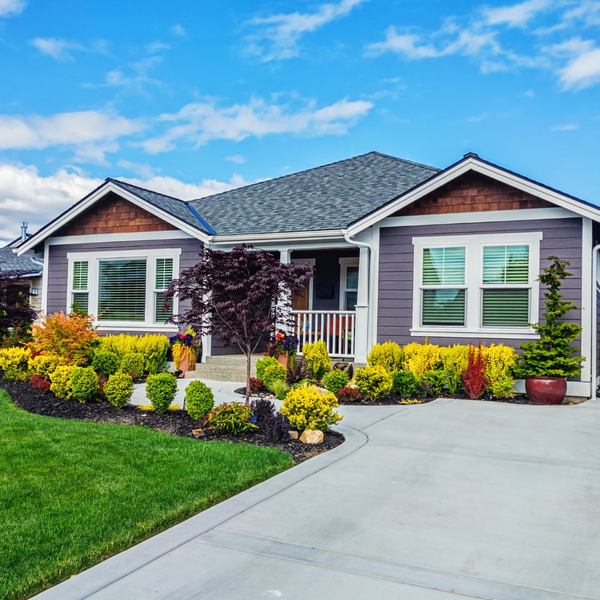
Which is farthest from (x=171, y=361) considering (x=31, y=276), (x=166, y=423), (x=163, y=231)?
(x=31, y=276)

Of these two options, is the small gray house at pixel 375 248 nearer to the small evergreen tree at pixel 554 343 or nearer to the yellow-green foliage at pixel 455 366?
the small evergreen tree at pixel 554 343

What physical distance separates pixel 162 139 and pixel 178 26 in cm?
575

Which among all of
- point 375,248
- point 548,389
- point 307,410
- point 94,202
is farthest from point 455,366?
point 94,202

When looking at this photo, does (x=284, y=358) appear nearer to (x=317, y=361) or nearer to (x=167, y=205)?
(x=317, y=361)

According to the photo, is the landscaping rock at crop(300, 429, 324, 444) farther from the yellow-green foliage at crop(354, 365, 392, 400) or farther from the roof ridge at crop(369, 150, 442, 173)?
the roof ridge at crop(369, 150, 442, 173)

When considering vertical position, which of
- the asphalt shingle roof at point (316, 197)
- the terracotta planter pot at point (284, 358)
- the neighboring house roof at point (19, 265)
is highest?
the asphalt shingle roof at point (316, 197)

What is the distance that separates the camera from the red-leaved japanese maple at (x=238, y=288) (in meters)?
7.14

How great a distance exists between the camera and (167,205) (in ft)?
47.1

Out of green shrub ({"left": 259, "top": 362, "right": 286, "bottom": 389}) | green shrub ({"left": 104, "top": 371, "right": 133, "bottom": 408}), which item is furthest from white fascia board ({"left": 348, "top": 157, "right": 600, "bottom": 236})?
green shrub ({"left": 104, "top": 371, "right": 133, "bottom": 408})

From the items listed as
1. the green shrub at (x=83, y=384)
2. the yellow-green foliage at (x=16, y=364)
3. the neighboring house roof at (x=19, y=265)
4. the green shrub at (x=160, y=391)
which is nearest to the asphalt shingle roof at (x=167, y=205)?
the yellow-green foliage at (x=16, y=364)

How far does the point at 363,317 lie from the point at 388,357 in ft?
4.84

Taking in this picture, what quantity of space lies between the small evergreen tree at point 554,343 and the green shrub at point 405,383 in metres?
1.97

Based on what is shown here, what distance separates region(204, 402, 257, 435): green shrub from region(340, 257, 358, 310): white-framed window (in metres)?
7.76

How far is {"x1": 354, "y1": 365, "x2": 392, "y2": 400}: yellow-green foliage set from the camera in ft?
30.2
